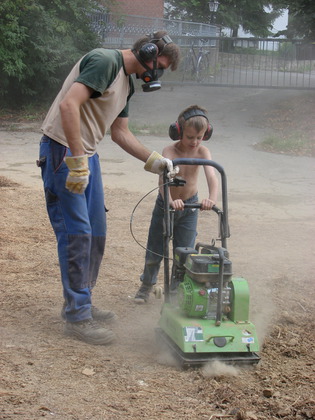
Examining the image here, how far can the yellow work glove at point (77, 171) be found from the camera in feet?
11.9

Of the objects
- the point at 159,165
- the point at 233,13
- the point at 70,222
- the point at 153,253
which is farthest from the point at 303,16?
the point at 233,13

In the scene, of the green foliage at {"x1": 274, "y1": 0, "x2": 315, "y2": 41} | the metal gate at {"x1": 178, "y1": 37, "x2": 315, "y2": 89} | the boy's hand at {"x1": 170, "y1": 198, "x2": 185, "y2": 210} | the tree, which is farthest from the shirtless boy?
the tree

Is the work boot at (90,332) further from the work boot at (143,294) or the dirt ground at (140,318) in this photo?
the work boot at (143,294)

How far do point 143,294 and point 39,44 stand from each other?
41.8 ft

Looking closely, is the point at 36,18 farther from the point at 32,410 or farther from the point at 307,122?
the point at 32,410

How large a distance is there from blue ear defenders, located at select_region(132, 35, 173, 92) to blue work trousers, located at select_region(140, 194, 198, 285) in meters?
1.05

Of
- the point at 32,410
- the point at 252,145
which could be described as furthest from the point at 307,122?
the point at 32,410

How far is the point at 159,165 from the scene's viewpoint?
13.4 feet

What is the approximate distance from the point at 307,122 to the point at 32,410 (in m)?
12.9

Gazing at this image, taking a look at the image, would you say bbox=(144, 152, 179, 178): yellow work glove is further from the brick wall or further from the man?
the brick wall

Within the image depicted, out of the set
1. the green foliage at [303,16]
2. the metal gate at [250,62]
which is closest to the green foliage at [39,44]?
the metal gate at [250,62]

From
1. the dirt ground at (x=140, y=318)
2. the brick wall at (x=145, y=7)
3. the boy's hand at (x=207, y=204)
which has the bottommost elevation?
the dirt ground at (x=140, y=318)

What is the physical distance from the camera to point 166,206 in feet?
12.9

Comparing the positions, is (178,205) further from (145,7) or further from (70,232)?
(145,7)
